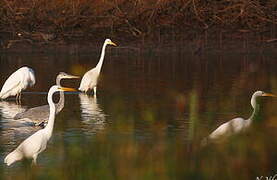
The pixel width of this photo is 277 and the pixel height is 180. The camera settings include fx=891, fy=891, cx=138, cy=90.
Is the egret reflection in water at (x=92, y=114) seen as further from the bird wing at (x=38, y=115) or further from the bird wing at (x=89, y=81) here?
the bird wing at (x=38, y=115)

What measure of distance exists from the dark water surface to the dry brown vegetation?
3.15 feet

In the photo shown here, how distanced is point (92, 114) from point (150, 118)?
229 inches

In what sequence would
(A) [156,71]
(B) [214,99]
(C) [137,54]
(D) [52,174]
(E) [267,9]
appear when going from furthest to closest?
(E) [267,9]
(C) [137,54]
(A) [156,71]
(B) [214,99]
(D) [52,174]

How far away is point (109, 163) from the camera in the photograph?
5.83 metres

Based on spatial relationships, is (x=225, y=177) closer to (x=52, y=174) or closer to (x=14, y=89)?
(x=52, y=174)

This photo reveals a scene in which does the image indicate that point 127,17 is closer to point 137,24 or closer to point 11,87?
point 137,24

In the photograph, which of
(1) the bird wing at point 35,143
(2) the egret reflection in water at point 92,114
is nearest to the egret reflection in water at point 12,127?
(2) the egret reflection in water at point 92,114

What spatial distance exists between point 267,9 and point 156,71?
5.84 meters

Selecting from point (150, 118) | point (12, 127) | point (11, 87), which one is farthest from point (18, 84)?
point (150, 118)

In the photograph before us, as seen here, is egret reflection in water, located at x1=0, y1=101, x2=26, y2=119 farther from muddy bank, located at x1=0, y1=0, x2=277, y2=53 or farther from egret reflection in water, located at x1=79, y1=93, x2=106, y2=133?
muddy bank, located at x1=0, y1=0, x2=277, y2=53

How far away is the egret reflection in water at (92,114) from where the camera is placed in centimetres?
1119

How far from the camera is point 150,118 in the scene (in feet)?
21.6

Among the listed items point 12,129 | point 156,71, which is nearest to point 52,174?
point 12,129

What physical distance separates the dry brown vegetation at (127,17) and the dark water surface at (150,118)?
96cm
